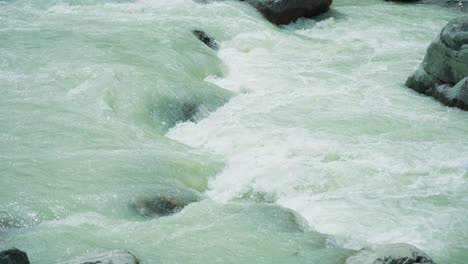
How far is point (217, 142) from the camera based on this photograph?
9.33 metres

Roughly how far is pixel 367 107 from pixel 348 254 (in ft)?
17.2

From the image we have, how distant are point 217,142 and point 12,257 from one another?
4875 millimetres

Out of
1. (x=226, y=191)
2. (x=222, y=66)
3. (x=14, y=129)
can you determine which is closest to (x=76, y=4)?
(x=222, y=66)

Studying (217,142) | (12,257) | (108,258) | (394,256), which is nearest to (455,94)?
(217,142)

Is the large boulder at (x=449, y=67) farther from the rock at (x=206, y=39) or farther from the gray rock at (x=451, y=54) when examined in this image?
the rock at (x=206, y=39)

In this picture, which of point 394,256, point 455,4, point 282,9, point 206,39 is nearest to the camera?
point 394,256

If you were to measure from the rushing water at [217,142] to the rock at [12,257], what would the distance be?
0.89 metres

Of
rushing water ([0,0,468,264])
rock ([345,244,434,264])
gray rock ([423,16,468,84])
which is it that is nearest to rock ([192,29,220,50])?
rushing water ([0,0,468,264])

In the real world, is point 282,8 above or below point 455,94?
below

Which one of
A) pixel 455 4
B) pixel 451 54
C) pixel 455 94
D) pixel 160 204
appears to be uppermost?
pixel 451 54

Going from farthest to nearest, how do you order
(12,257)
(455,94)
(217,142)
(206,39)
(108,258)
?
(206,39) → (455,94) → (217,142) → (108,258) → (12,257)

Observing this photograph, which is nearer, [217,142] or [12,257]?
[12,257]

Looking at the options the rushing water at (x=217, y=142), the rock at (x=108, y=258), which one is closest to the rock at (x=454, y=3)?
the rushing water at (x=217, y=142)

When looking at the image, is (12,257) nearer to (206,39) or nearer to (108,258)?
(108,258)
